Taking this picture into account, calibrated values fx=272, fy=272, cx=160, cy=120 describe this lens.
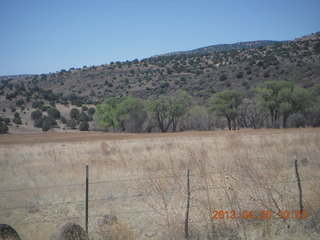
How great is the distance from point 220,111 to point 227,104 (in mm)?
1790

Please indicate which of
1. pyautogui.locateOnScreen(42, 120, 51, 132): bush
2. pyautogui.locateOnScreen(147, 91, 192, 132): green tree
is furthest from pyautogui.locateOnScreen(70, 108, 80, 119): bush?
pyautogui.locateOnScreen(147, 91, 192, 132): green tree

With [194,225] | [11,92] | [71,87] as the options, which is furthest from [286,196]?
[71,87]

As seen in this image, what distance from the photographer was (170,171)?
11531mm

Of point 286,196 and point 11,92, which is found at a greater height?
point 11,92

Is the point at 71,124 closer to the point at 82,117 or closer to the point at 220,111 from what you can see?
the point at 82,117

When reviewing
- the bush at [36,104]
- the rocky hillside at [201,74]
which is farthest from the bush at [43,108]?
the rocky hillside at [201,74]

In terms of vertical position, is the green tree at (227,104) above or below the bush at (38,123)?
above

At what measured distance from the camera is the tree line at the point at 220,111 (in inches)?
1828

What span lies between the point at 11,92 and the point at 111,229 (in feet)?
290

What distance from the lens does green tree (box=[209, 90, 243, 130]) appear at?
49906mm

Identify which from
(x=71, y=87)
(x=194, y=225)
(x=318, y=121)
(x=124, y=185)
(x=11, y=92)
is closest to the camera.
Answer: (x=194, y=225)

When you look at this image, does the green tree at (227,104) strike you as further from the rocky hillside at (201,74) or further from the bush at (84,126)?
the bush at (84,126)

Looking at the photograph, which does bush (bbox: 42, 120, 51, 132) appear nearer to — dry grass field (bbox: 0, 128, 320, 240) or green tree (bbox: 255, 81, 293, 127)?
green tree (bbox: 255, 81, 293, 127)

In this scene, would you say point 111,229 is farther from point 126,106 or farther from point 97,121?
point 97,121
